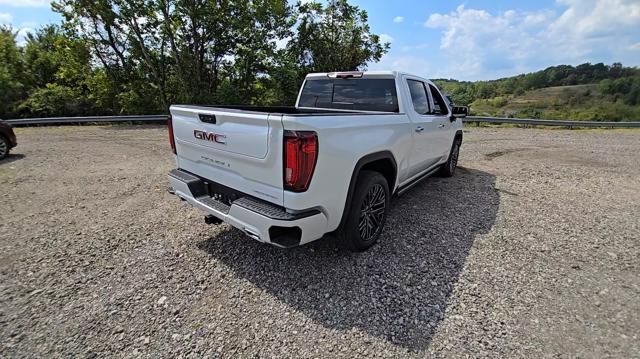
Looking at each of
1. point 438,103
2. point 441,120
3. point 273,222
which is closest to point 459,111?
point 438,103

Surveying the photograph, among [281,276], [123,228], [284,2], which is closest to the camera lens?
[281,276]

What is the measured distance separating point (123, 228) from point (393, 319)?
3.39 meters

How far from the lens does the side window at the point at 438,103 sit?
4.98 meters

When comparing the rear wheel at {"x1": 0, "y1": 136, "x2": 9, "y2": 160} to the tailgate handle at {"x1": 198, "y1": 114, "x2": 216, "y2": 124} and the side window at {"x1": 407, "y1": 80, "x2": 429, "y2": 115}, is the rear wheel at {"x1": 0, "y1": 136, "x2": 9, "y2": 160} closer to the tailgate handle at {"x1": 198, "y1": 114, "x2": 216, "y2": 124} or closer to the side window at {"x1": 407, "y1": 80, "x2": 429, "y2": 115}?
the tailgate handle at {"x1": 198, "y1": 114, "x2": 216, "y2": 124}

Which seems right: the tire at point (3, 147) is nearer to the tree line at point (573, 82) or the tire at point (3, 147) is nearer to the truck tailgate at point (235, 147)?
the truck tailgate at point (235, 147)

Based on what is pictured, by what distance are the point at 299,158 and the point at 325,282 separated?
1.24 metres

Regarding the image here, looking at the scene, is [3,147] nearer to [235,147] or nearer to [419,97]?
[235,147]

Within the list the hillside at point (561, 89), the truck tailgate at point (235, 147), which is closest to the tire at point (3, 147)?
the truck tailgate at point (235, 147)

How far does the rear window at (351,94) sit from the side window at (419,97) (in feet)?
1.33

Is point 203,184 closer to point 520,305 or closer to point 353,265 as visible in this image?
point 353,265

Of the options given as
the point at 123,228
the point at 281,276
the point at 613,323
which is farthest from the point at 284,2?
the point at 613,323

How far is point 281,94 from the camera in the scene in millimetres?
16453

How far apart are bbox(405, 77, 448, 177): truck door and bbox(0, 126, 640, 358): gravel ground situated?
694 millimetres

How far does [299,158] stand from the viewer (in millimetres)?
2295
